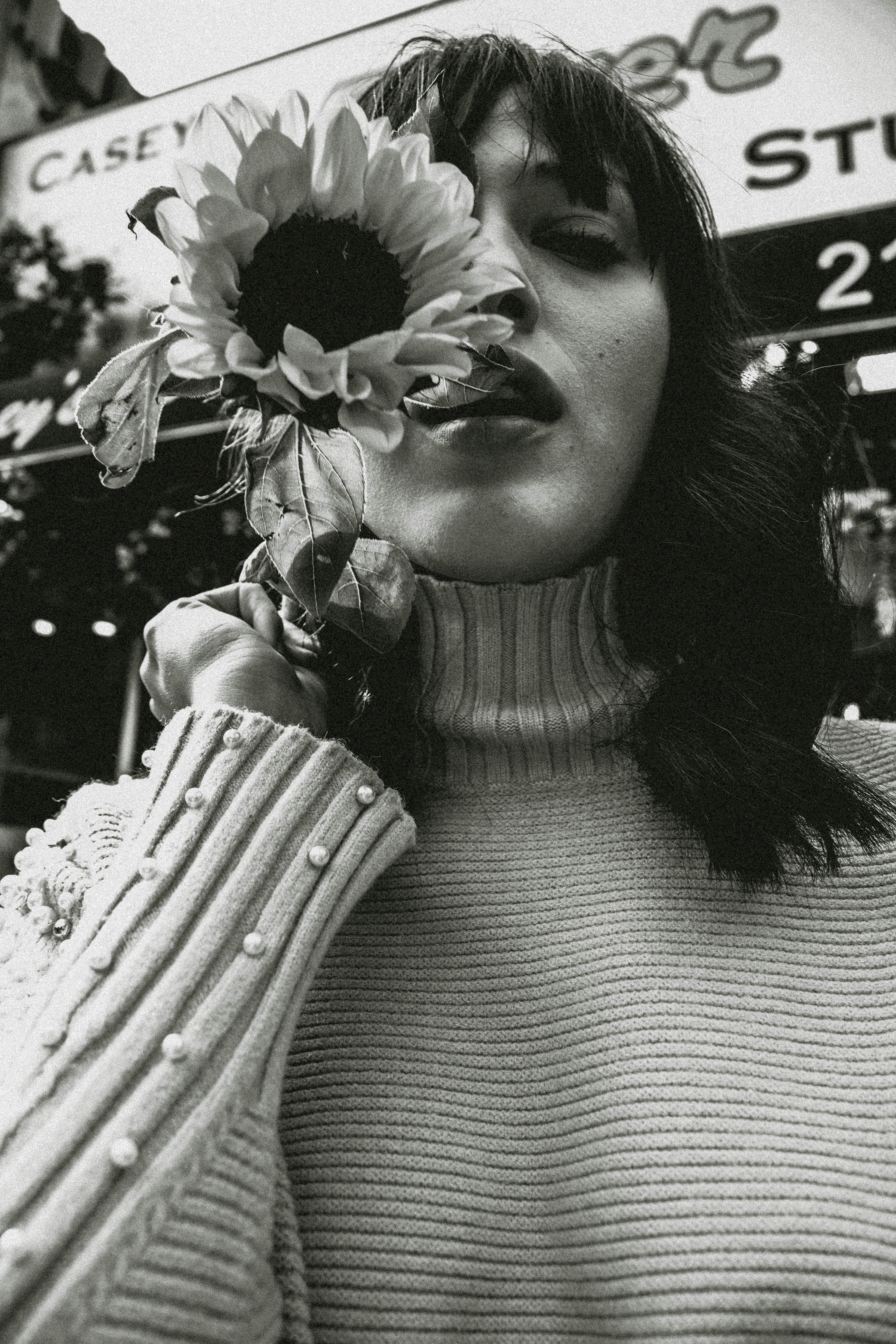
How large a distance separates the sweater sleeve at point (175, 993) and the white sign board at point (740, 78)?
1.21m

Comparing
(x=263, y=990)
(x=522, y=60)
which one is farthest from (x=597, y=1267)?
(x=522, y=60)

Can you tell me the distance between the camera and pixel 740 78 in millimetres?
1926

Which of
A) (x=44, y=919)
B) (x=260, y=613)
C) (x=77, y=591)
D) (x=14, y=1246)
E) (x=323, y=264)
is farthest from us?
(x=77, y=591)

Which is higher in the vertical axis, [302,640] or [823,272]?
[823,272]

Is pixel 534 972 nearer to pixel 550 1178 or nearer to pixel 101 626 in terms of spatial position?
pixel 550 1178

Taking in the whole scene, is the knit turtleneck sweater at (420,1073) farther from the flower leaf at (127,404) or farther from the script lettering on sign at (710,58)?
the script lettering on sign at (710,58)

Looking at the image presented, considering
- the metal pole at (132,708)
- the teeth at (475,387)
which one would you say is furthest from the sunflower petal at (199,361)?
the metal pole at (132,708)

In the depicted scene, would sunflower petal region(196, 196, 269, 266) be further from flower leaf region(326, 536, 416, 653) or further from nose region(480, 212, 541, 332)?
nose region(480, 212, 541, 332)

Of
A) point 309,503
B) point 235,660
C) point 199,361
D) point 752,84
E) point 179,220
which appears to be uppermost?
point 752,84

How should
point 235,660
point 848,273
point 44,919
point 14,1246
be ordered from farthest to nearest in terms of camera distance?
point 848,273 < point 235,660 < point 44,919 < point 14,1246

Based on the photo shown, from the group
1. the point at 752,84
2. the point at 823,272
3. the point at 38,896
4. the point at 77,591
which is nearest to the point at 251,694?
the point at 38,896

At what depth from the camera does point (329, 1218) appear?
832 mm

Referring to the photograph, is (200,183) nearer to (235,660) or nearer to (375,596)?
(375,596)

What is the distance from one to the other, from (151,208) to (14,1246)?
722 millimetres
